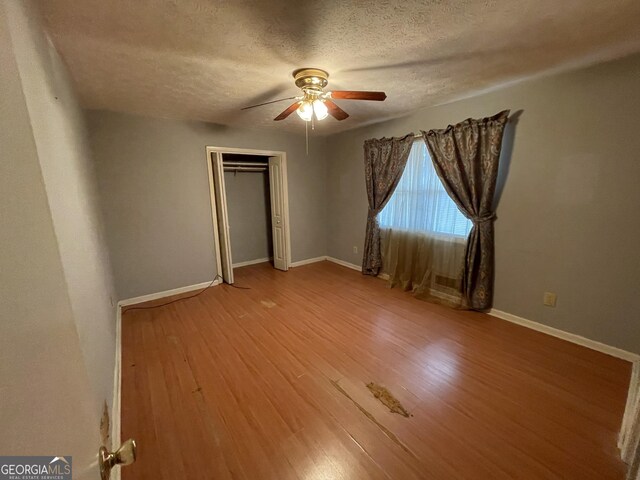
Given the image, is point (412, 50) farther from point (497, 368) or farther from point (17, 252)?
point (497, 368)

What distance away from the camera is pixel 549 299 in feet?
8.06

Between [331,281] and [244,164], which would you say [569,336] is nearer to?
[331,281]

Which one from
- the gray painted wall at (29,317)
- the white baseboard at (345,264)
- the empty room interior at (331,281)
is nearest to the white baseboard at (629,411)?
the empty room interior at (331,281)

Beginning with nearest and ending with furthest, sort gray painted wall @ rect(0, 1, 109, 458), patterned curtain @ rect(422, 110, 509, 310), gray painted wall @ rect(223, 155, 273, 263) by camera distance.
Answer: gray painted wall @ rect(0, 1, 109, 458) → patterned curtain @ rect(422, 110, 509, 310) → gray painted wall @ rect(223, 155, 273, 263)

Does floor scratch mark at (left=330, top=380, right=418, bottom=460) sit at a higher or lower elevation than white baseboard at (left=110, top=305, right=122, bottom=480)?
lower

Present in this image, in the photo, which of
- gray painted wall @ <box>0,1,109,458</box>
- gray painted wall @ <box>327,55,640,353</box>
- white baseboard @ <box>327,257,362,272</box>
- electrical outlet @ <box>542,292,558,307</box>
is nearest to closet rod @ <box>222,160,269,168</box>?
white baseboard @ <box>327,257,362,272</box>

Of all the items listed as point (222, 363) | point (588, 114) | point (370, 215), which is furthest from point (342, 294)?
point (588, 114)

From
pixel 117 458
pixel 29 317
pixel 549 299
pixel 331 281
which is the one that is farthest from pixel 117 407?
pixel 549 299

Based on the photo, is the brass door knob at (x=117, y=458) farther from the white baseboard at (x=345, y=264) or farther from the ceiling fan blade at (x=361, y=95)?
the white baseboard at (x=345, y=264)

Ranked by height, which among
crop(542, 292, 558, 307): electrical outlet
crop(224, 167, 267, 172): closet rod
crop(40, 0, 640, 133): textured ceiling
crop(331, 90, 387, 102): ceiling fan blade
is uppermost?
crop(40, 0, 640, 133): textured ceiling

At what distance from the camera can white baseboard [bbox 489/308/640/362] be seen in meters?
2.10

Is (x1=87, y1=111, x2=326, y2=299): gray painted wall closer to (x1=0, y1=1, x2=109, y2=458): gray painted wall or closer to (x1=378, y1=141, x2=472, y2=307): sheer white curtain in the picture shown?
(x1=378, y1=141, x2=472, y2=307): sheer white curtain

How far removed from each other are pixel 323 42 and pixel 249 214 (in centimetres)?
→ 365

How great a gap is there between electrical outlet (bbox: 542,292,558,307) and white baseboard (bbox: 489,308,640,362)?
22 centimetres
